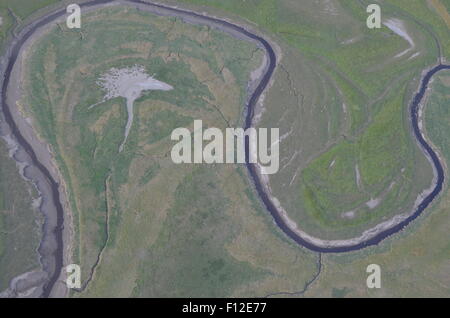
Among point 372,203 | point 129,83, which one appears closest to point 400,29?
point 372,203

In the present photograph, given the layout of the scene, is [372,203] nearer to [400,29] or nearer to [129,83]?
[400,29]

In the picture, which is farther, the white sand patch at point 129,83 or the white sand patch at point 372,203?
the white sand patch at point 129,83

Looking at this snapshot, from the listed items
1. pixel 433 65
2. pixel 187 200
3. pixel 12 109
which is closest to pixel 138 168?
pixel 187 200

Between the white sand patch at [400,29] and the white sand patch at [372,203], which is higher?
the white sand patch at [400,29]

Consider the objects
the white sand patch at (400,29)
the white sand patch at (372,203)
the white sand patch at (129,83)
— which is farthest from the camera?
the white sand patch at (400,29)

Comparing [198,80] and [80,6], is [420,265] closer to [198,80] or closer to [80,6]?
[198,80]

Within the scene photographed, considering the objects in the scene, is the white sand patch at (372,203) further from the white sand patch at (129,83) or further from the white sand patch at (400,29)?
the white sand patch at (129,83)

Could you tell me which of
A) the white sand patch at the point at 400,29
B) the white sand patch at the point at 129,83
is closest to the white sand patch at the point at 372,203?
the white sand patch at the point at 400,29

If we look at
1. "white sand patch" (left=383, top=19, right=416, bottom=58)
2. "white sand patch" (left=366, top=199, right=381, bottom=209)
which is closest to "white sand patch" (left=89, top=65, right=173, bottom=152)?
"white sand patch" (left=366, top=199, right=381, bottom=209)

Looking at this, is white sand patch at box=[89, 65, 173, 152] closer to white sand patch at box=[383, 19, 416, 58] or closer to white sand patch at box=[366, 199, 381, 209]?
white sand patch at box=[366, 199, 381, 209]
